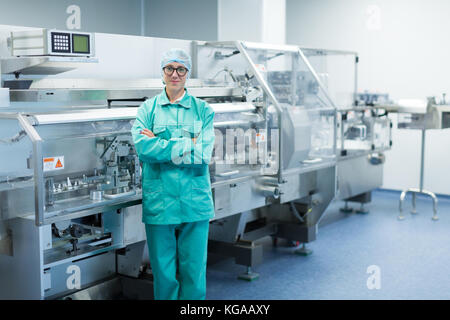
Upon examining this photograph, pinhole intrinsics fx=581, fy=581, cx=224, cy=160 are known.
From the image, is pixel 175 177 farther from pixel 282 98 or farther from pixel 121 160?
pixel 282 98

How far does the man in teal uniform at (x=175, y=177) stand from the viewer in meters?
2.90

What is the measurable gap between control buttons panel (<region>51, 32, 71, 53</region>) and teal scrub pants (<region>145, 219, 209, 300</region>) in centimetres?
100

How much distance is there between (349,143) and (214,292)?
2.52 m

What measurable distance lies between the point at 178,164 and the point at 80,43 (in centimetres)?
83

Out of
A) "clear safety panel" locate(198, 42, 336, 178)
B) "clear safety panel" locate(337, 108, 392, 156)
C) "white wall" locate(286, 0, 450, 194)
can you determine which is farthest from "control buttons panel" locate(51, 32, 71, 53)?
"white wall" locate(286, 0, 450, 194)

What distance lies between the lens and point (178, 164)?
9.55ft

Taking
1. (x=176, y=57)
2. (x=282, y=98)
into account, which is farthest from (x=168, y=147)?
(x=282, y=98)

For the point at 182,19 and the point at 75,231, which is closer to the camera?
the point at 75,231

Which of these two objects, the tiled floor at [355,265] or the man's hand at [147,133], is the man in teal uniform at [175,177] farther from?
the tiled floor at [355,265]

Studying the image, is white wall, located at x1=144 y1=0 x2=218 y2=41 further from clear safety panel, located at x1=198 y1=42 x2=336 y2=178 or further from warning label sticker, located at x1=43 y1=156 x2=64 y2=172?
warning label sticker, located at x1=43 y1=156 x2=64 y2=172

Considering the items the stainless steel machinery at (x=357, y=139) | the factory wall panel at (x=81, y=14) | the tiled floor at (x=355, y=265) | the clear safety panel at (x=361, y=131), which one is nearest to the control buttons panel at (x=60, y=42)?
the tiled floor at (x=355, y=265)

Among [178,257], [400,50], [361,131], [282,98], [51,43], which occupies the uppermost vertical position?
[400,50]

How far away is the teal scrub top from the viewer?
291 cm
